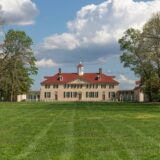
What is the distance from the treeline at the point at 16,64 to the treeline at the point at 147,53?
17443 mm

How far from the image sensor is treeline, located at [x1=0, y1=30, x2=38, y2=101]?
85.8m

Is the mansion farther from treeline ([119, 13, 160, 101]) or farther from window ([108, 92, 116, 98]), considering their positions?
treeline ([119, 13, 160, 101])

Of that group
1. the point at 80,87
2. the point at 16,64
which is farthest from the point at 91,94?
the point at 16,64

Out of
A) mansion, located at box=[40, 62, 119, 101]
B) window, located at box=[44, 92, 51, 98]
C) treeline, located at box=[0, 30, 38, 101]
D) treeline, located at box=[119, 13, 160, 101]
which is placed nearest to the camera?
treeline, located at box=[119, 13, 160, 101]

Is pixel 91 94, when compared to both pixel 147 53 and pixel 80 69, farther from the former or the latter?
pixel 147 53

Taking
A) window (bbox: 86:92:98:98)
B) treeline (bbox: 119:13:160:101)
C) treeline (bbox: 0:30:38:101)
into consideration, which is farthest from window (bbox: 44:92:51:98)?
treeline (bbox: 119:13:160:101)

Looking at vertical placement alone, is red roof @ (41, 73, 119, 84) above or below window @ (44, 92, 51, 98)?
above

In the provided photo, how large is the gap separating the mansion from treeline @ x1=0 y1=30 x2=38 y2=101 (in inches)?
1469

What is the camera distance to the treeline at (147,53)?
222 ft

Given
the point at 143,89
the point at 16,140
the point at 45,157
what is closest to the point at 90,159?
the point at 45,157

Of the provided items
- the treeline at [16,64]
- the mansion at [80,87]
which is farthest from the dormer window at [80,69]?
the treeline at [16,64]

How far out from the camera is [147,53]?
→ 7025cm

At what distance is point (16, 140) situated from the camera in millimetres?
18281

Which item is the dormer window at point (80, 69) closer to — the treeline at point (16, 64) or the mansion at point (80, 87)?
the mansion at point (80, 87)
